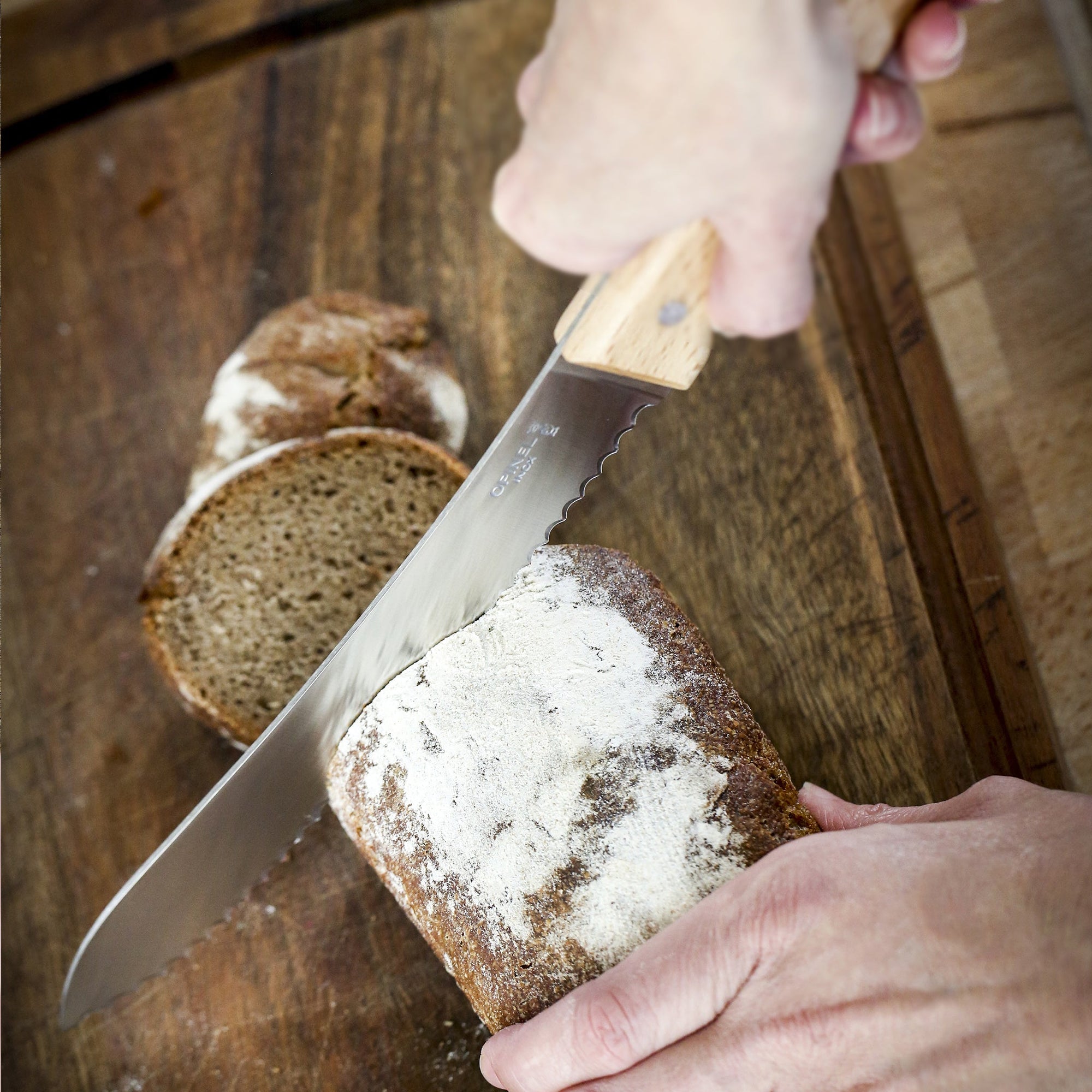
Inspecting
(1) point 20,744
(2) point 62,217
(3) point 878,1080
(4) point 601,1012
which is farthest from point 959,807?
(2) point 62,217

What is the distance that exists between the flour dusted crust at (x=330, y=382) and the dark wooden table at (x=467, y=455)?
3.3 inches

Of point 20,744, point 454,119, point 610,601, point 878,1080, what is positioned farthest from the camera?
point 454,119

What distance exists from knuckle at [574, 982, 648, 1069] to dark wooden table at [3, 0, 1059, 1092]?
467 millimetres

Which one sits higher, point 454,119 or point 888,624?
point 454,119

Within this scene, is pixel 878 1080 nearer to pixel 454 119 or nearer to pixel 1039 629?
pixel 1039 629

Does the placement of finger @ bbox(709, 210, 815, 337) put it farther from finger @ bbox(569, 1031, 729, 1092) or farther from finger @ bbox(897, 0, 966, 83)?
finger @ bbox(569, 1031, 729, 1092)

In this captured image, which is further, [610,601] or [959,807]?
[610,601]

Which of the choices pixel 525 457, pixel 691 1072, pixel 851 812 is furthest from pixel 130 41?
pixel 691 1072

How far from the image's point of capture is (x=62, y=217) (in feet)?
6.42

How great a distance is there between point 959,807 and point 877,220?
1081 mm

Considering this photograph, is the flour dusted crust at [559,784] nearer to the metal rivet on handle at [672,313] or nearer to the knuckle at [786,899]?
the knuckle at [786,899]

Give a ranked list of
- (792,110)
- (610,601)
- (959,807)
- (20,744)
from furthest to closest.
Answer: (20,744)
(610,601)
(959,807)
(792,110)

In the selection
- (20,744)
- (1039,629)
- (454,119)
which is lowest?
(1039,629)

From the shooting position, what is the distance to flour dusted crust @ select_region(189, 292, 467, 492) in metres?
1.63
